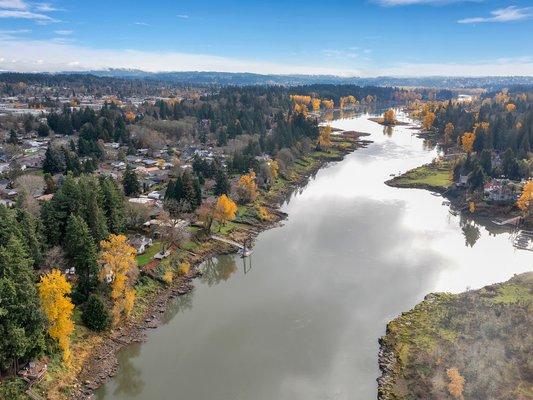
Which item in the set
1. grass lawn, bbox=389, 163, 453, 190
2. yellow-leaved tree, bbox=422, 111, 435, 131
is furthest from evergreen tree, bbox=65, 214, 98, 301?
yellow-leaved tree, bbox=422, 111, 435, 131

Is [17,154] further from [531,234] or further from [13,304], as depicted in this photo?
[531,234]

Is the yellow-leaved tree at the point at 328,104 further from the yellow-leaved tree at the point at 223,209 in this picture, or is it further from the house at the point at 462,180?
the yellow-leaved tree at the point at 223,209

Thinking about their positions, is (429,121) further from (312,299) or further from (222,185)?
(312,299)

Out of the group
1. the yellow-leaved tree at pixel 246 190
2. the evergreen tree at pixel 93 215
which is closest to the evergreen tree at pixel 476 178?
the yellow-leaved tree at pixel 246 190

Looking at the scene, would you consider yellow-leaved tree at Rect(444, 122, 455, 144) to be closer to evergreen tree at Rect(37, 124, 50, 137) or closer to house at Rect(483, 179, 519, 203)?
house at Rect(483, 179, 519, 203)

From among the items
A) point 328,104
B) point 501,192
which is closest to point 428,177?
point 501,192
